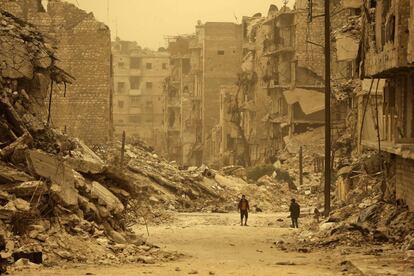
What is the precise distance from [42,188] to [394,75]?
27.9 ft

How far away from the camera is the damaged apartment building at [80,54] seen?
1372 inches

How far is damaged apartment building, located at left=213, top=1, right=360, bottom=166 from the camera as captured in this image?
159 feet

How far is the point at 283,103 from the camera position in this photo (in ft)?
169

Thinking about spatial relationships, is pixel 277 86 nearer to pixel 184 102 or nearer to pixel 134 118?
pixel 184 102

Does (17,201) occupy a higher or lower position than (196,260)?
higher

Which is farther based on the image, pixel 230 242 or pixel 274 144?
pixel 274 144

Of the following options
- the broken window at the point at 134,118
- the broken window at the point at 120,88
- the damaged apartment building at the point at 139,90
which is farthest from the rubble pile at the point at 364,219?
the broken window at the point at 120,88

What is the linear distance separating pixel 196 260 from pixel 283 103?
35.1 m

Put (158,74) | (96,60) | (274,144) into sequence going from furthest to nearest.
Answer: (158,74)
(274,144)
(96,60)

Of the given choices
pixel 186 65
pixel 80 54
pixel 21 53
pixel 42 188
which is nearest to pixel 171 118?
pixel 186 65

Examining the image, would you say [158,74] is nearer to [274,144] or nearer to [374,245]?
[274,144]

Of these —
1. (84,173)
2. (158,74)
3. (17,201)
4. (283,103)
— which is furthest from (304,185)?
(158,74)

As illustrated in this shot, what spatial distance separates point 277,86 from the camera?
51.5 metres

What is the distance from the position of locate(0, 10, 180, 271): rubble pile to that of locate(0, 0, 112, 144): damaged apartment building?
1473 centimetres
